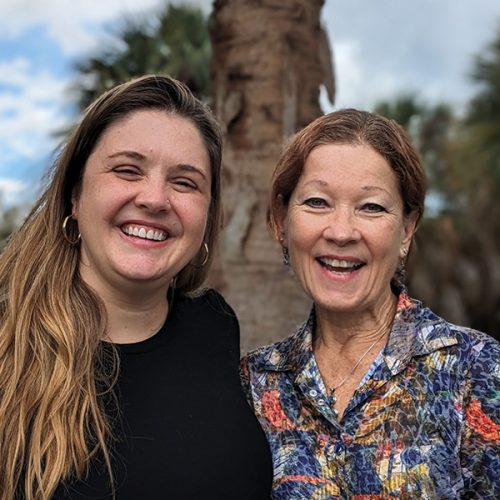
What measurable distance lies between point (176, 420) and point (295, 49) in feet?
8.30

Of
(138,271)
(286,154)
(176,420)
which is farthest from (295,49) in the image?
(176,420)

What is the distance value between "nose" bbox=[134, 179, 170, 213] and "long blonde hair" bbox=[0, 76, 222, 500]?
0.85 feet

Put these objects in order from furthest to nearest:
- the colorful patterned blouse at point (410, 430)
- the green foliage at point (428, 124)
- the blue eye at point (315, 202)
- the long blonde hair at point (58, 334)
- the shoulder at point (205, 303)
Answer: the green foliage at point (428, 124) → the shoulder at point (205, 303) → the blue eye at point (315, 202) → the colorful patterned blouse at point (410, 430) → the long blonde hair at point (58, 334)

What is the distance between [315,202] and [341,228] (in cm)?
16

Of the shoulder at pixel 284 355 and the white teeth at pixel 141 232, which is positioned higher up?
the white teeth at pixel 141 232

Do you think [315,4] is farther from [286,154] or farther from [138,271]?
[138,271]

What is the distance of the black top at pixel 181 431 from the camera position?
2205mm

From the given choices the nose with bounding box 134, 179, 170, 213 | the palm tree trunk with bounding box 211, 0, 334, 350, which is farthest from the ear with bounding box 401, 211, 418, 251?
the palm tree trunk with bounding box 211, 0, 334, 350

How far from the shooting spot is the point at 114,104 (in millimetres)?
2480

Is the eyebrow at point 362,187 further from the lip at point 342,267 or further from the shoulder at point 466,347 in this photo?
the shoulder at point 466,347

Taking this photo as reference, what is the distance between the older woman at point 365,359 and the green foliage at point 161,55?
9.37 metres

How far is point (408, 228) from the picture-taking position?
257 centimetres

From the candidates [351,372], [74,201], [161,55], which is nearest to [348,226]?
[351,372]

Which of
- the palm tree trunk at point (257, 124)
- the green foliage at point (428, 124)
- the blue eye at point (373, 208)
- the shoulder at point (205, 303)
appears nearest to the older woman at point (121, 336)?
the shoulder at point (205, 303)
